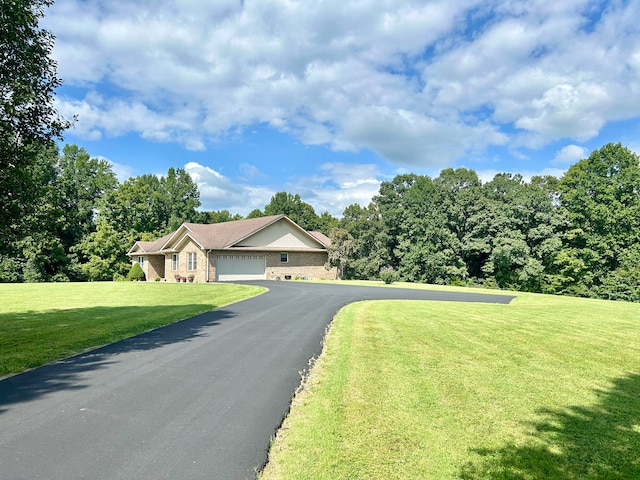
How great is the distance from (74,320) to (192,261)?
21929 mm

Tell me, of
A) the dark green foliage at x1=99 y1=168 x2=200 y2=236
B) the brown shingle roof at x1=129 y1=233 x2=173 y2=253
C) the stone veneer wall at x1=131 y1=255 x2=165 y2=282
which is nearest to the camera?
the brown shingle roof at x1=129 y1=233 x2=173 y2=253

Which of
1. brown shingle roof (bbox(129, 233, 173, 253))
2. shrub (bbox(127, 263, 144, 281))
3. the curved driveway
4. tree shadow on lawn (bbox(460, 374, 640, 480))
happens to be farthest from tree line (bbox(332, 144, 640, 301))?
tree shadow on lawn (bbox(460, 374, 640, 480))

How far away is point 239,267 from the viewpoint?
3362 cm

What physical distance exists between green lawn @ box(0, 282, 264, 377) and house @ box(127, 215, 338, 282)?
12.4m

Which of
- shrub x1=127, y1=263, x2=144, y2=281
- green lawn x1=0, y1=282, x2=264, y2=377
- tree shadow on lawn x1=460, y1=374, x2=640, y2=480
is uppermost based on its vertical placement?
shrub x1=127, y1=263, x2=144, y2=281

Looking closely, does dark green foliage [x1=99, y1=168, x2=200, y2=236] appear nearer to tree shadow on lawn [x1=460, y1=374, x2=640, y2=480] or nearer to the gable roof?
the gable roof

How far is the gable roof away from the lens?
3259 cm

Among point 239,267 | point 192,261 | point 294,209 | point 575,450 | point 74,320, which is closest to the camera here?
point 575,450

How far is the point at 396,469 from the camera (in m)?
3.51

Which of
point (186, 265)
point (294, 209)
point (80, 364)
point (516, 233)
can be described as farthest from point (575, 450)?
point (294, 209)

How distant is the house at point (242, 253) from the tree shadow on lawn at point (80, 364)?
68.4 feet

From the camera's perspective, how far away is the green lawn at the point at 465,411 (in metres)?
3.63

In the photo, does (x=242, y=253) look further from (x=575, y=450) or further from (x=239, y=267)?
(x=575, y=450)

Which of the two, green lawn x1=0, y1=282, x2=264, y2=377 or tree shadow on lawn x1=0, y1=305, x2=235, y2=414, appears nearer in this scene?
tree shadow on lawn x1=0, y1=305, x2=235, y2=414
